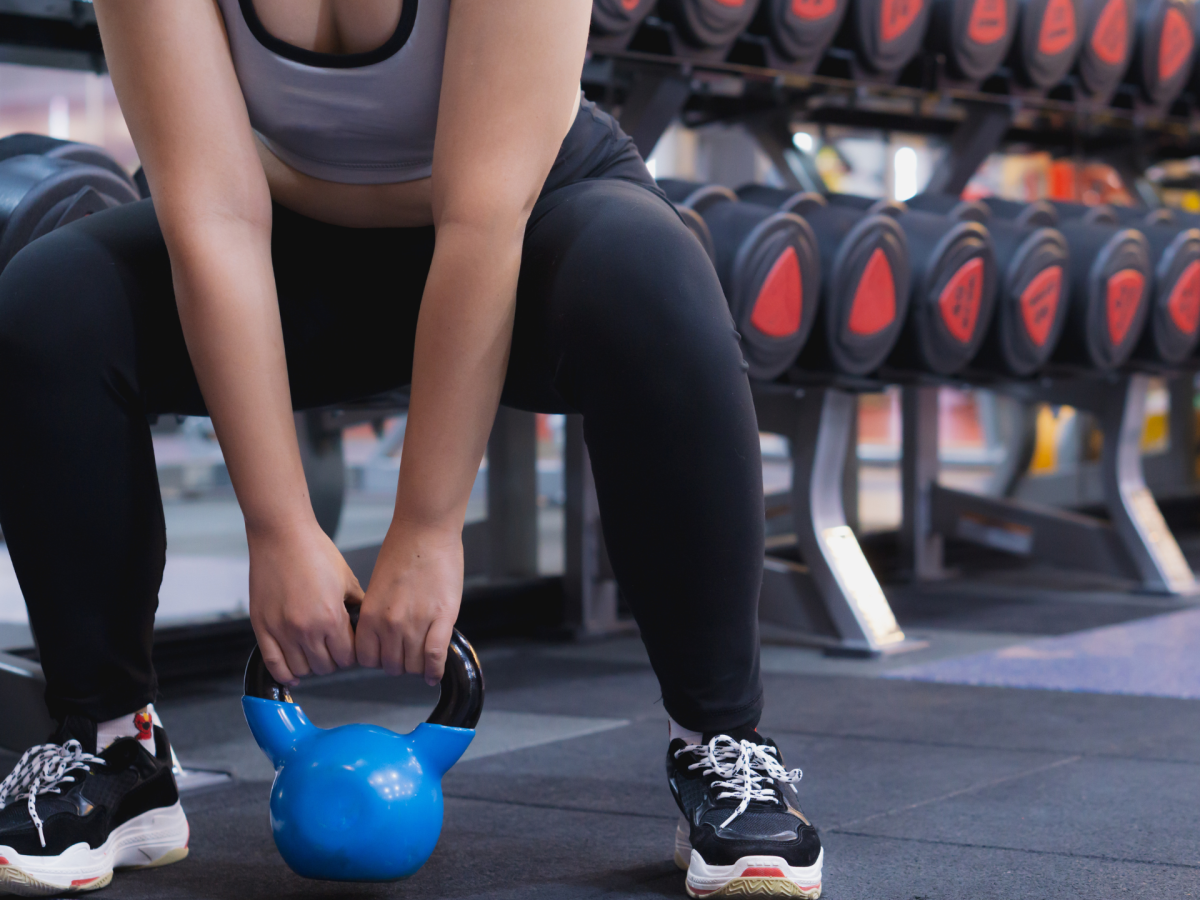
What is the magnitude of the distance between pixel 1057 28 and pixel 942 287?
689 mm

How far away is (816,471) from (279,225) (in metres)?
1.18

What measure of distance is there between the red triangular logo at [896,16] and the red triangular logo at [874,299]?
42cm

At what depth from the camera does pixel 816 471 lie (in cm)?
200

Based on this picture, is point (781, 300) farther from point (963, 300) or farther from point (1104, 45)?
point (1104, 45)

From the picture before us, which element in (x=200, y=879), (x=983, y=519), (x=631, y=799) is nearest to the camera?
(x=200, y=879)

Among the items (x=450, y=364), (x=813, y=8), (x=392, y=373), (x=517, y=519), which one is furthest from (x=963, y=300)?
(x=450, y=364)

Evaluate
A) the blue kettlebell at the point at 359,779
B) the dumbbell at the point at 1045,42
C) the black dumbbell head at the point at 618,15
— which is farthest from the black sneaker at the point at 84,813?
the dumbbell at the point at 1045,42

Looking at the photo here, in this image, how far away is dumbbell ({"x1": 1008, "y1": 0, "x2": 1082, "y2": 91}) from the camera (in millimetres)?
2307

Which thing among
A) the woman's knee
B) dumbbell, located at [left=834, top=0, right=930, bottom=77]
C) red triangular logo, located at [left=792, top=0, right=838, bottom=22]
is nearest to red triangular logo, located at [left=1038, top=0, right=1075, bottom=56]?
dumbbell, located at [left=834, top=0, right=930, bottom=77]

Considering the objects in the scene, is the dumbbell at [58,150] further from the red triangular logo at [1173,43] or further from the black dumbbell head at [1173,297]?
the red triangular logo at [1173,43]

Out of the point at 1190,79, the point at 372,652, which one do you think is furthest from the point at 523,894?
the point at 1190,79

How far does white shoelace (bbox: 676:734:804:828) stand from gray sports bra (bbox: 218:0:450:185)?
432 millimetres

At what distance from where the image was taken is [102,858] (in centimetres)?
90

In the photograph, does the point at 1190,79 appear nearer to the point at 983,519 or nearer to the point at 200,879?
the point at 983,519
